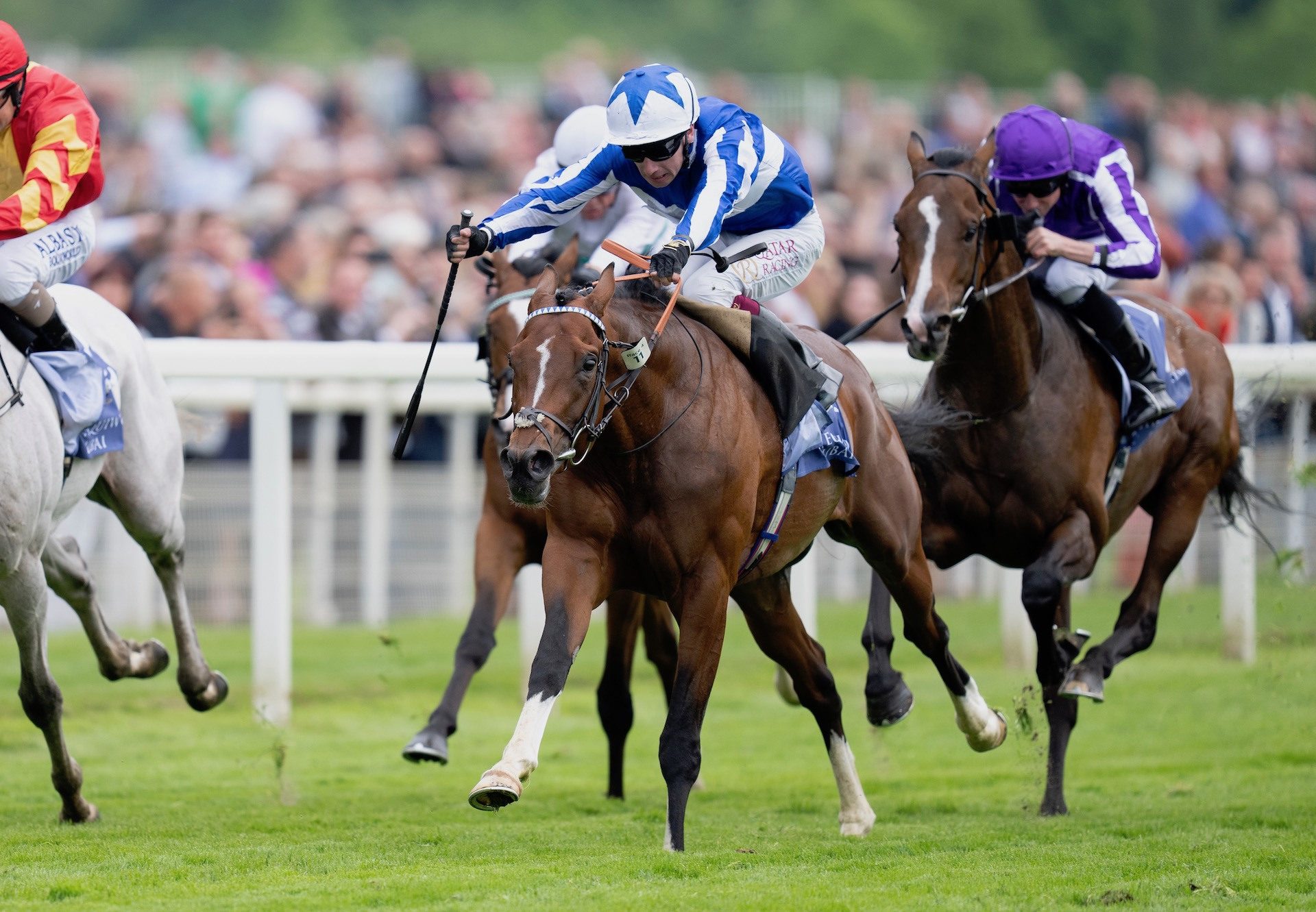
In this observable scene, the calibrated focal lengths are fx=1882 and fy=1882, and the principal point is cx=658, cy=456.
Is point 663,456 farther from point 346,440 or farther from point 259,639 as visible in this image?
point 346,440

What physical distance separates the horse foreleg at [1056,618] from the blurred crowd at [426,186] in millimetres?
2625

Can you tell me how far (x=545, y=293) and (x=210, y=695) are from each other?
2.41 m

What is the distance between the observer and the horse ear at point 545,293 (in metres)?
4.95

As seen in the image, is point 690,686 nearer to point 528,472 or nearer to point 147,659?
point 528,472

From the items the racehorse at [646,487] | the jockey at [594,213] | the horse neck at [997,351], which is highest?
the jockey at [594,213]

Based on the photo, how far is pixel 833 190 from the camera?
1736cm

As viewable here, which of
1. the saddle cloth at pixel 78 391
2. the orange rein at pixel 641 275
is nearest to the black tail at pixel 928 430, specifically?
the orange rein at pixel 641 275

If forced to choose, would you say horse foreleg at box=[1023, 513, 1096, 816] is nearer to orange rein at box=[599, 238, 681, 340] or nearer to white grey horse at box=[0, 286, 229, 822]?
orange rein at box=[599, 238, 681, 340]

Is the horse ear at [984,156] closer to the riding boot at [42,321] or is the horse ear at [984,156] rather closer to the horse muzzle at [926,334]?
the horse muzzle at [926,334]

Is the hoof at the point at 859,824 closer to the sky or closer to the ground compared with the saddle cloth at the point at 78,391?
closer to the ground

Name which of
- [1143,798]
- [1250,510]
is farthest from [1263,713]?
[1143,798]

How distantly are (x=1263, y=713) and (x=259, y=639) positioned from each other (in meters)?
4.36

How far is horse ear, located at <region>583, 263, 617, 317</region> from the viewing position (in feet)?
16.2

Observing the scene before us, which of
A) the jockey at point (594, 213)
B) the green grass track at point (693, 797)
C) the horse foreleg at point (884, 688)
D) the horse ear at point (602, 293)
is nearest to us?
the green grass track at point (693, 797)
